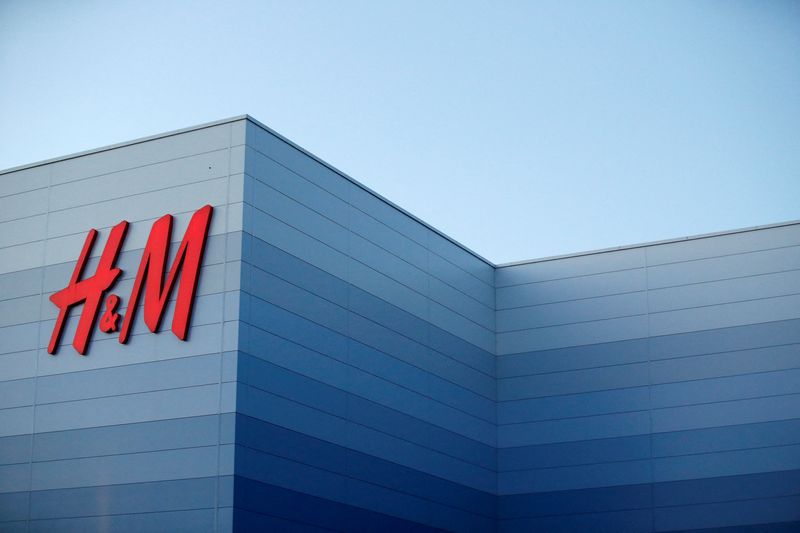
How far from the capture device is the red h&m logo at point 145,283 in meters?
21.8

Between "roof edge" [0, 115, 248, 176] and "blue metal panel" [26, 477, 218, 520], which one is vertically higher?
"roof edge" [0, 115, 248, 176]

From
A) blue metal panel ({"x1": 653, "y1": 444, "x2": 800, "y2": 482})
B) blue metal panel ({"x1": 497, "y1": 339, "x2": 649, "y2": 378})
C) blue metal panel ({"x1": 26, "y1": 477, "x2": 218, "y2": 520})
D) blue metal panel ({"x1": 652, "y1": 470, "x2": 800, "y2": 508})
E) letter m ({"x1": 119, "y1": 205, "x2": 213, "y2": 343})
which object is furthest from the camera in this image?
blue metal panel ({"x1": 497, "y1": 339, "x2": 649, "y2": 378})

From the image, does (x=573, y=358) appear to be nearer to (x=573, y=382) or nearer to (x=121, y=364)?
(x=573, y=382)

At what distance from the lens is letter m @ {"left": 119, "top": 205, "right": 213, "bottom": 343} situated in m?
21.7

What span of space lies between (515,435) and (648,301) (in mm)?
4139

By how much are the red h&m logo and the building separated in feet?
0.30

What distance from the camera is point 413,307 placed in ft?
86.2

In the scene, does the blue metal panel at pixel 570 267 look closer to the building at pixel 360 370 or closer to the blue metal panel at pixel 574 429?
the building at pixel 360 370

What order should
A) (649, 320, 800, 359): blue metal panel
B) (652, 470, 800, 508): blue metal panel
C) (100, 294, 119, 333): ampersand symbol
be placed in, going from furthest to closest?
(649, 320, 800, 359): blue metal panel, (652, 470, 800, 508): blue metal panel, (100, 294, 119, 333): ampersand symbol

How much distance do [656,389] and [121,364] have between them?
1150 centimetres

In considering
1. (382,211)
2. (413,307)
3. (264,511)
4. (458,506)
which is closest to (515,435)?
(458,506)

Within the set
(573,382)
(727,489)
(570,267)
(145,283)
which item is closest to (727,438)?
(727,489)

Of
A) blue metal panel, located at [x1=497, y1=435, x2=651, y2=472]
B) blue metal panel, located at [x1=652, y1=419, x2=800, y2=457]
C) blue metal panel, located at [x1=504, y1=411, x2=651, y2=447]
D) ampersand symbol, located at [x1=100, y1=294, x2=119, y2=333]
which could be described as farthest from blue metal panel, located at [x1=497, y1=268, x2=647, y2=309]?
ampersand symbol, located at [x1=100, y1=294, x2=119, y2=333]

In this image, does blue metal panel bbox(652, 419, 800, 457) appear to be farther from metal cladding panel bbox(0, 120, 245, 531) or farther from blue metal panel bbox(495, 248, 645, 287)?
metal cladding panel bbox(0, 120, 245, 531)
